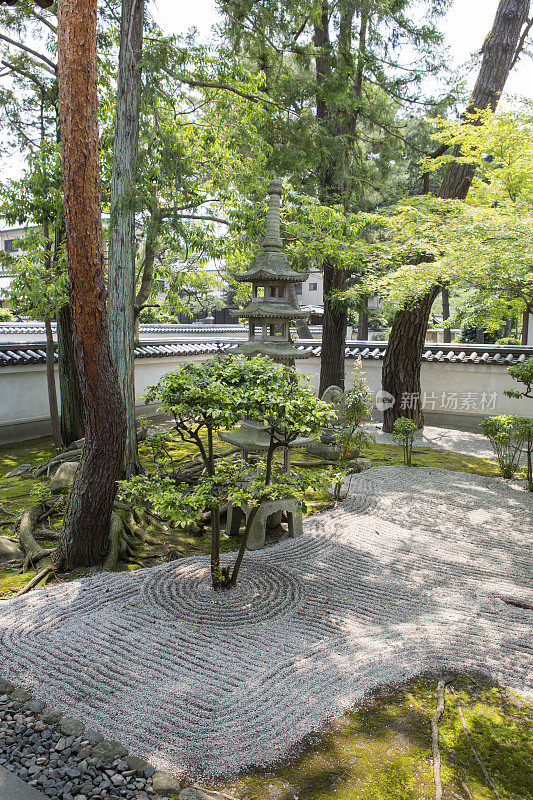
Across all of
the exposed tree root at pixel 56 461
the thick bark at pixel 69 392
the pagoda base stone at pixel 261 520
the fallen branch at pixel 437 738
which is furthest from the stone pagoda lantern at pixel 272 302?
the fallen branch at pixel 437 738

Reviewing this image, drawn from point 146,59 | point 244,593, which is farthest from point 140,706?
point 146,59

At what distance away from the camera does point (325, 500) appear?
28.5 feet

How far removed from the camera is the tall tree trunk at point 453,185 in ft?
39.2

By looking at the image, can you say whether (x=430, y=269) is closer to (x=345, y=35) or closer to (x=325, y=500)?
(x=325, y=500)

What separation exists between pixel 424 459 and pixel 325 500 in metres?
3.84

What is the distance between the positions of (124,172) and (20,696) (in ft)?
21.4

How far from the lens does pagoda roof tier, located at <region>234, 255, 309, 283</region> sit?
8104 mm

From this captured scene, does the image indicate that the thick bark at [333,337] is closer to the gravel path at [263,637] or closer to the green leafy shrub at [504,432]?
the green leafy shrub at [504,432]

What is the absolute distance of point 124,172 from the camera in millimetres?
7582

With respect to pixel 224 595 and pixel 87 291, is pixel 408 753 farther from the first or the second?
pixel 87 291

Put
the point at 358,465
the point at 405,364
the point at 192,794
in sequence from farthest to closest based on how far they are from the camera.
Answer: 1. the point at 405,364
2. the point at 358,465
3. the point at 192,794

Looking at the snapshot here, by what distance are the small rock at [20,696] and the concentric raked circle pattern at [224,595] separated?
1414 mm

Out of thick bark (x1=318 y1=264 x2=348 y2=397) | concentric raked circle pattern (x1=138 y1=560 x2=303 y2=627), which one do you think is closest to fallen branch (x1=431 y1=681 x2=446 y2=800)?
concentric raked circle pattern (x1=138 y1=560 x2=303 y2=627)

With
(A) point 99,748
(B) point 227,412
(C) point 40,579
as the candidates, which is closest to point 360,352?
(B) point 227,412
